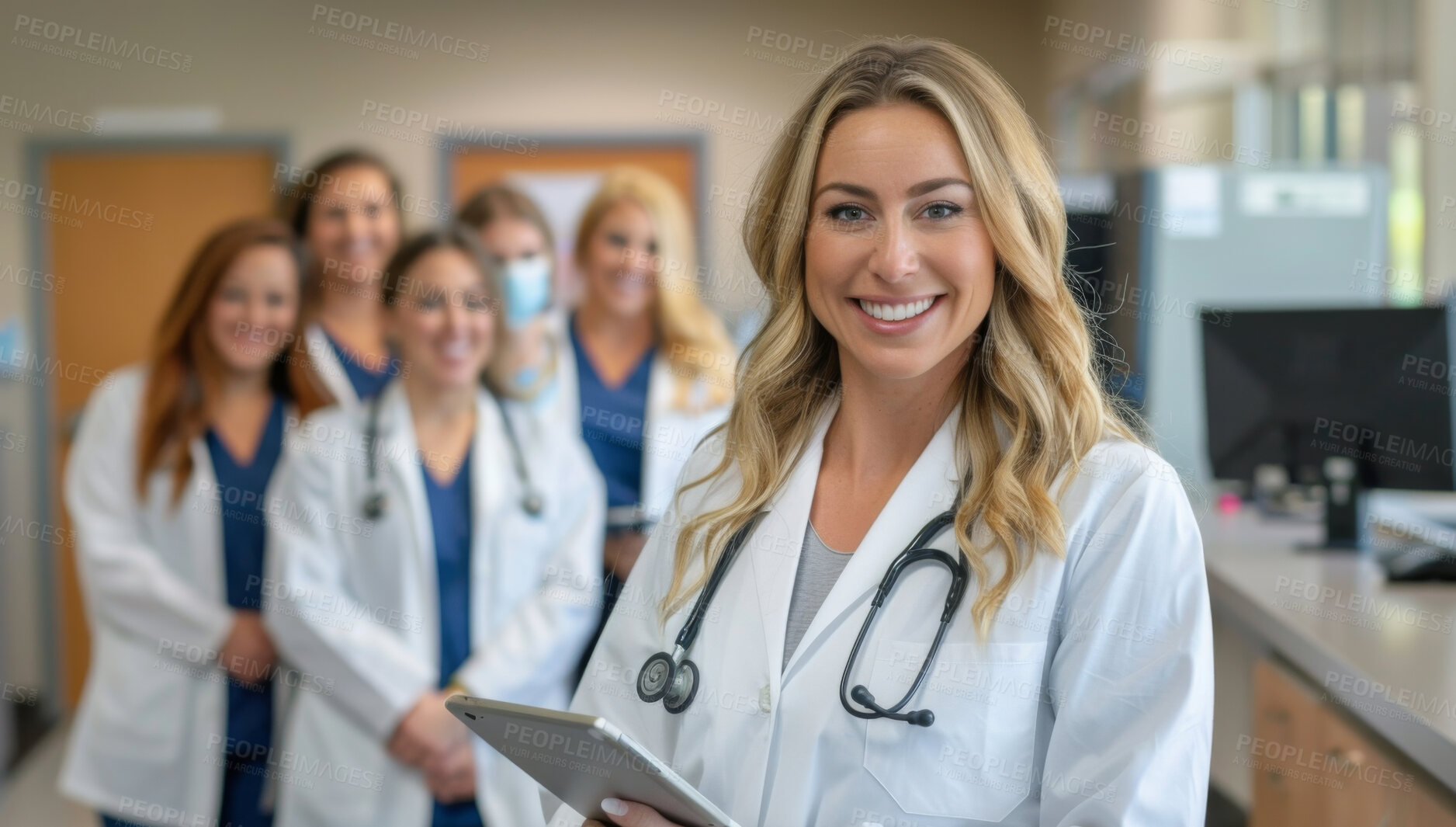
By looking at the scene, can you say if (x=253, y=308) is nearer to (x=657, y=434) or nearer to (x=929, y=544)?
(x=657, y=434)

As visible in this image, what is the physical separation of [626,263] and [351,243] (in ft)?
2.33

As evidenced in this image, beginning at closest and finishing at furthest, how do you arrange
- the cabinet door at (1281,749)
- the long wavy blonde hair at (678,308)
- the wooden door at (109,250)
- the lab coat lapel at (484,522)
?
the cabinet door at (1281,749) < the lab coat lapel at (484,522) < the long wavy blonde hair at (678,308) < the wooden door at (109,250)

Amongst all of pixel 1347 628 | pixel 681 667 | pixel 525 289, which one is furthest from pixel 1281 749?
pixel 525 289

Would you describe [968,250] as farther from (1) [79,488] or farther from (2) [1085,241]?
(1) [79,488]

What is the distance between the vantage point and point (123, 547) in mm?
2756

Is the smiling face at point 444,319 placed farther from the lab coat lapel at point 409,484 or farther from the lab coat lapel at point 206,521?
the lab coat lapel at point 206,521

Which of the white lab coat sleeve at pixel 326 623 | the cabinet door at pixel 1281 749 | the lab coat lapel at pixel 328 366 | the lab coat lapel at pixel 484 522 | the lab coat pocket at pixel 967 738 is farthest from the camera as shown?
the lab coat lapel at pixel 328 366

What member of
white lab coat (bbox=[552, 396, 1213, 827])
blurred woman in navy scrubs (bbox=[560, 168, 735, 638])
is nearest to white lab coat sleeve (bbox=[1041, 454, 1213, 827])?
white lab coat (bbox=[552, 396, 1213, 827])

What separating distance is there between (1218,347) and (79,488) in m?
2.65

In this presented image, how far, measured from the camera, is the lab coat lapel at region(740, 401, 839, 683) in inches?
47.1

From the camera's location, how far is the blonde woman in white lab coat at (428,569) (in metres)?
2.54

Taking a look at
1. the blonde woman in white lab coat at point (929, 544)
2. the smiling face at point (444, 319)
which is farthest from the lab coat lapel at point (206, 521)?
the blonde woman in white lab coat at point (929, 544)

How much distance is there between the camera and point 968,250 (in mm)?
1153

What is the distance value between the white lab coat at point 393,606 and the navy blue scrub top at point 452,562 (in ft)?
0.08
